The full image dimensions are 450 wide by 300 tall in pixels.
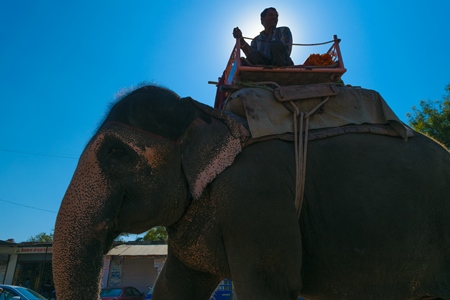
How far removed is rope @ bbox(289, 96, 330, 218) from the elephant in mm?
46

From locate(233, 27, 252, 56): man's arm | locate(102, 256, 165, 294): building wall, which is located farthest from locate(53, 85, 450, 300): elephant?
locate(102, 256, 165, 294): building wall

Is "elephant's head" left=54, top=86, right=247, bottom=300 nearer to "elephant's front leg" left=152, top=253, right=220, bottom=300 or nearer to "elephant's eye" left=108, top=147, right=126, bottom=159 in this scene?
"elephant's eye" left=108, top=147, right=126, bottom=159

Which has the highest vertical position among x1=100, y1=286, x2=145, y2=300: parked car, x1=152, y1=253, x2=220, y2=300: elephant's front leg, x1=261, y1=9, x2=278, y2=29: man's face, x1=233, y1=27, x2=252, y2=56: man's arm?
x1=261, y1=9, x2=278, y2=29: man's face

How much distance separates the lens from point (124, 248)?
2188cm

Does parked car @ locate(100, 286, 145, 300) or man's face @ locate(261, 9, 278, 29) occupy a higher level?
man's face @ locate(261, 9, 278, 29)

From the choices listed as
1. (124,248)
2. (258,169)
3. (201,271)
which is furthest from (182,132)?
(124,248)

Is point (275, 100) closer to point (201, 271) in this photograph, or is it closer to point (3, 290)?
point (201, 271)

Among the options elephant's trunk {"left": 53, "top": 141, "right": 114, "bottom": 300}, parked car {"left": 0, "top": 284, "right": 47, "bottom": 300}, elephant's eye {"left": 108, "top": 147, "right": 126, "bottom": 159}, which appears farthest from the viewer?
parked car {"left": 0, "top": 284, "right": 47, "bottom": 300}

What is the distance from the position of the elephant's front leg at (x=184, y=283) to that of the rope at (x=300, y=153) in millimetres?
842

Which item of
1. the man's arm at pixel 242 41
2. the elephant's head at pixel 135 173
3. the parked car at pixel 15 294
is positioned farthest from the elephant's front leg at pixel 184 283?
the parked car at pixel 15 294

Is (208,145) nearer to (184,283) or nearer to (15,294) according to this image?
(184,283)

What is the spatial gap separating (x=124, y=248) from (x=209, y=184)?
20753 millimetres

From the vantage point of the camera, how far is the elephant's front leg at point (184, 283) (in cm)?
273

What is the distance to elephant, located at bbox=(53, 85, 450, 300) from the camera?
6.91 ft
